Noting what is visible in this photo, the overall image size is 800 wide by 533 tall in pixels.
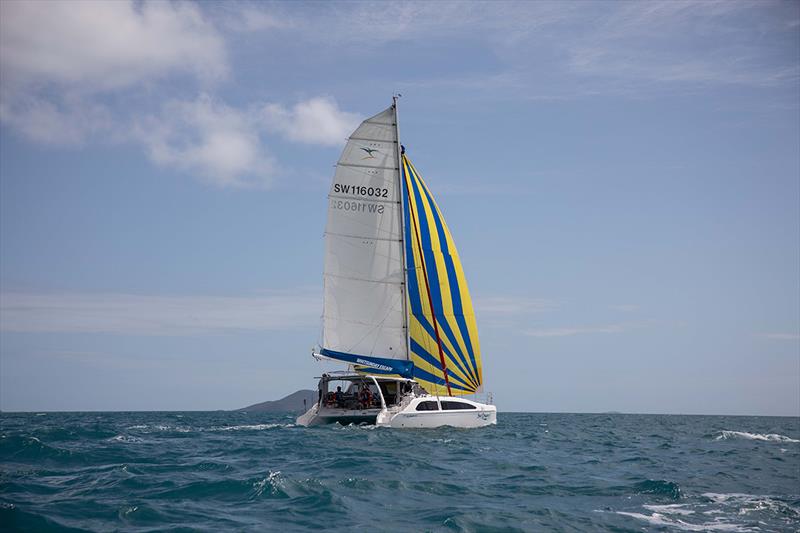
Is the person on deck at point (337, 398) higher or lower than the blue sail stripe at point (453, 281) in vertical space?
lower

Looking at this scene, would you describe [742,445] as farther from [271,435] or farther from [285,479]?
[285,479]

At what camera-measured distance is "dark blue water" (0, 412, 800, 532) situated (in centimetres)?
1375

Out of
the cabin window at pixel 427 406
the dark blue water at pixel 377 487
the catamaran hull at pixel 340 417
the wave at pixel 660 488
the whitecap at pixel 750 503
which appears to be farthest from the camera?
the cabin window at pixel 427 406

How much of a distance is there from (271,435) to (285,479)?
15573mm

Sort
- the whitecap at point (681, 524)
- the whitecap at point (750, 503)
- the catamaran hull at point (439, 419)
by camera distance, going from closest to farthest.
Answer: the whitecap at point (681, 524)
the whitecap at point (750, 503)
the catamaran hull at point (439, 419)

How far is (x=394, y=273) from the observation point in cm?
3769

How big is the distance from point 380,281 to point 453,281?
413 centimetres

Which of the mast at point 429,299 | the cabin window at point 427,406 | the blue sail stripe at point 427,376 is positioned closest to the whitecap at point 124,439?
the cabin window at point 427,406

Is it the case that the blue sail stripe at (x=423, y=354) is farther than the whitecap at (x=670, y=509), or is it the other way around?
the blue sail stripe at (x=423, y=354)

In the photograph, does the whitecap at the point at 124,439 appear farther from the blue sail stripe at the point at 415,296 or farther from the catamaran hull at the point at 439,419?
the blue sail stripe at the point at 415,296

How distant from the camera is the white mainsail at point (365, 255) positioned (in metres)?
37.3

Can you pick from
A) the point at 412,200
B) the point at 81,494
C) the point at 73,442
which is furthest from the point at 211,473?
the point at 412,200

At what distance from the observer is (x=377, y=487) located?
1722 cm

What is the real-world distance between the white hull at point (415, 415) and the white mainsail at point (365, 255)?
344cm
